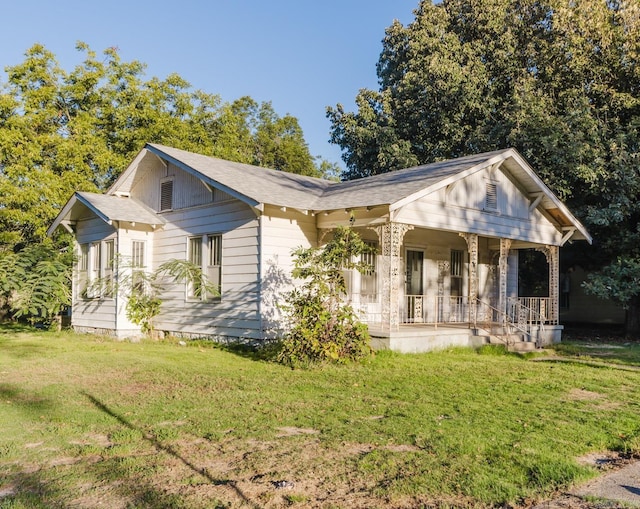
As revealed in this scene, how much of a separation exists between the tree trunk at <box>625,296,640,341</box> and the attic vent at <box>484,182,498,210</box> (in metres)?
8.74

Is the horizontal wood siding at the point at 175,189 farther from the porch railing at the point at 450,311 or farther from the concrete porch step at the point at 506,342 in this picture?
the concrete porch step at the point at 506,342

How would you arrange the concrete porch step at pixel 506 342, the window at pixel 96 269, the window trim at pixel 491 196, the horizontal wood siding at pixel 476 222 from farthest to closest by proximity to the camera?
the window at pixel 96 269 → the window trim at pixel 491 196 → the concrete porch step at pixel 506 342 → the horizontal wood siding at pixel 476 222

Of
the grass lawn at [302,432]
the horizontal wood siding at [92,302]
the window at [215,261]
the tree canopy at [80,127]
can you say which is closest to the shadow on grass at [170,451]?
the grass lawn at [302,432]

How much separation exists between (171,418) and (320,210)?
7.64 meters

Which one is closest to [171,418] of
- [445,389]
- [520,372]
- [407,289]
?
[445,389]

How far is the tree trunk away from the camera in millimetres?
21109

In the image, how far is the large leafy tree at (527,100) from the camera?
19.4 m

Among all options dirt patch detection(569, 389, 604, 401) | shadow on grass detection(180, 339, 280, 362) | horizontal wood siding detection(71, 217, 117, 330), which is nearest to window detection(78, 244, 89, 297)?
horizontal wood siding detection(71, 217, 117, 330)

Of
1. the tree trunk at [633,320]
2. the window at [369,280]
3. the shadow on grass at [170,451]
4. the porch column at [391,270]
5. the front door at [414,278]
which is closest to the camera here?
the shadow on grass at [170,451]

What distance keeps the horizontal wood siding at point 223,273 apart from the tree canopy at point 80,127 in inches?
381

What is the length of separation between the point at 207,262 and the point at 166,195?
9.90 ft

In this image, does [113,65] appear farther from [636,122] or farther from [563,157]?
[636,122]

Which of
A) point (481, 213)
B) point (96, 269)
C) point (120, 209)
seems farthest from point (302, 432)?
point (96, 269)

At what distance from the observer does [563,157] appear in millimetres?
19422
